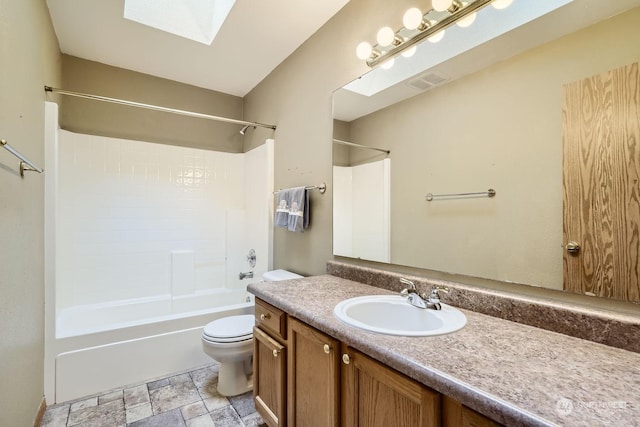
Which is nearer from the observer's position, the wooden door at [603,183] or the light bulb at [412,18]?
the wooden door at [603,183]

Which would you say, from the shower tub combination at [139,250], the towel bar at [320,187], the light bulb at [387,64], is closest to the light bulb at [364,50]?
the light bulb at [387,64]

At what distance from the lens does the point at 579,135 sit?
3.18 feet

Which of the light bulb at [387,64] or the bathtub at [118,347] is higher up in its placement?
the light bulb at [387,64]

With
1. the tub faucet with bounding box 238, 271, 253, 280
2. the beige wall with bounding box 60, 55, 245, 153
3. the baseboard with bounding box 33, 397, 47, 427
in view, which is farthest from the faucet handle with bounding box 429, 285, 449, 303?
the beige wall with bounding box 60, 55, 245, 153

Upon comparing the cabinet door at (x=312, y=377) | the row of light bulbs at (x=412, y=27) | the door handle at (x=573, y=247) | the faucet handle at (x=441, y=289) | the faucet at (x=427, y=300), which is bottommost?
the cabinet door at (x=312, y=377)

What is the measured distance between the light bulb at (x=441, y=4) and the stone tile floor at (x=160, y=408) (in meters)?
2.35

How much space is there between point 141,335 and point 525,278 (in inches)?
93.4

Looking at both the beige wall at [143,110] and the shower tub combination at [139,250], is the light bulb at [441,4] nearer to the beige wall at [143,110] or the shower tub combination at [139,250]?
the shower tub combination at [139,250]

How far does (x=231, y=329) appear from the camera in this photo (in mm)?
2018

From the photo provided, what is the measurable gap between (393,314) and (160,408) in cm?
160

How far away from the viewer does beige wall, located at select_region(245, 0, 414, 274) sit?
1.81 metres

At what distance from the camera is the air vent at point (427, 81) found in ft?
4.56

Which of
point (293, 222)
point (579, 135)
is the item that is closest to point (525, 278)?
point (579, 135)

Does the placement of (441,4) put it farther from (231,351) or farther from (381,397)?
(231,351)
